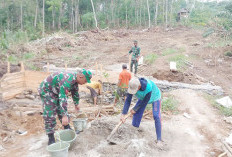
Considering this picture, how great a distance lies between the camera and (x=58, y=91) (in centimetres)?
333

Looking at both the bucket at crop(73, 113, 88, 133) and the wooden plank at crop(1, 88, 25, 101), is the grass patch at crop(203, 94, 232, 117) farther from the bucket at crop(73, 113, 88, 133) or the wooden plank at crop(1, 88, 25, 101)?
the wooden plank at crop(1, 88, 25, 101)

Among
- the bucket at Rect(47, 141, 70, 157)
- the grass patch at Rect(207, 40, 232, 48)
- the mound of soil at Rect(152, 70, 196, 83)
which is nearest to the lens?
the bucket at Rect(47, 141, 70, 157)

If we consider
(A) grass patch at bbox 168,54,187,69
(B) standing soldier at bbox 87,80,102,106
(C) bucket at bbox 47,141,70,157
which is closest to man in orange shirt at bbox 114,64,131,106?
(B) standing soldier at bbox 87,80,102,106

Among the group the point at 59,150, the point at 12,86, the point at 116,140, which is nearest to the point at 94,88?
the point at 12,86

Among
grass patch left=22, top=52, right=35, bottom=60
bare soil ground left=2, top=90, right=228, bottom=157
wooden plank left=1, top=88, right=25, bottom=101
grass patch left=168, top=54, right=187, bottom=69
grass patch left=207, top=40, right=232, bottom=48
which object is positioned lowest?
bare soil ground left=2, top=90, right=228, bottom=157

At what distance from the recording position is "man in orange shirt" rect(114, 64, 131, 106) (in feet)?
21.0

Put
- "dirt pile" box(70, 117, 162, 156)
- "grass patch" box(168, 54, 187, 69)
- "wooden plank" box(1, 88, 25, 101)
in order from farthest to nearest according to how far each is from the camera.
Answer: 1. "grass patch" box(168, 54, 187, 69)
2. "wooden plank" box(1, 88, 25, 101)
3. "dirt pile" box(70, 117, 162, 156)

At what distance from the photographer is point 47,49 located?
14.7m

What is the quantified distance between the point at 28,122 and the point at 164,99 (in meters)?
3.65

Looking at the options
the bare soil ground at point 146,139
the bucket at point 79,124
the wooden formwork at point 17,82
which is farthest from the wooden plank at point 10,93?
the bucket at point 79,124

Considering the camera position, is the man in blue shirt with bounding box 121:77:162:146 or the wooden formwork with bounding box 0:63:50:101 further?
the wooden formwork with bounding box 0:63:50:101

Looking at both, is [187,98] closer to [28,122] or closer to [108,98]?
[108,98]

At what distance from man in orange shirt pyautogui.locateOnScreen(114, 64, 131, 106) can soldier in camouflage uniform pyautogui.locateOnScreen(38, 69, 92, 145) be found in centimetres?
293

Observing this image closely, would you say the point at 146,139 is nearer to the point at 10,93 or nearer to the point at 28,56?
the point at 10,93
